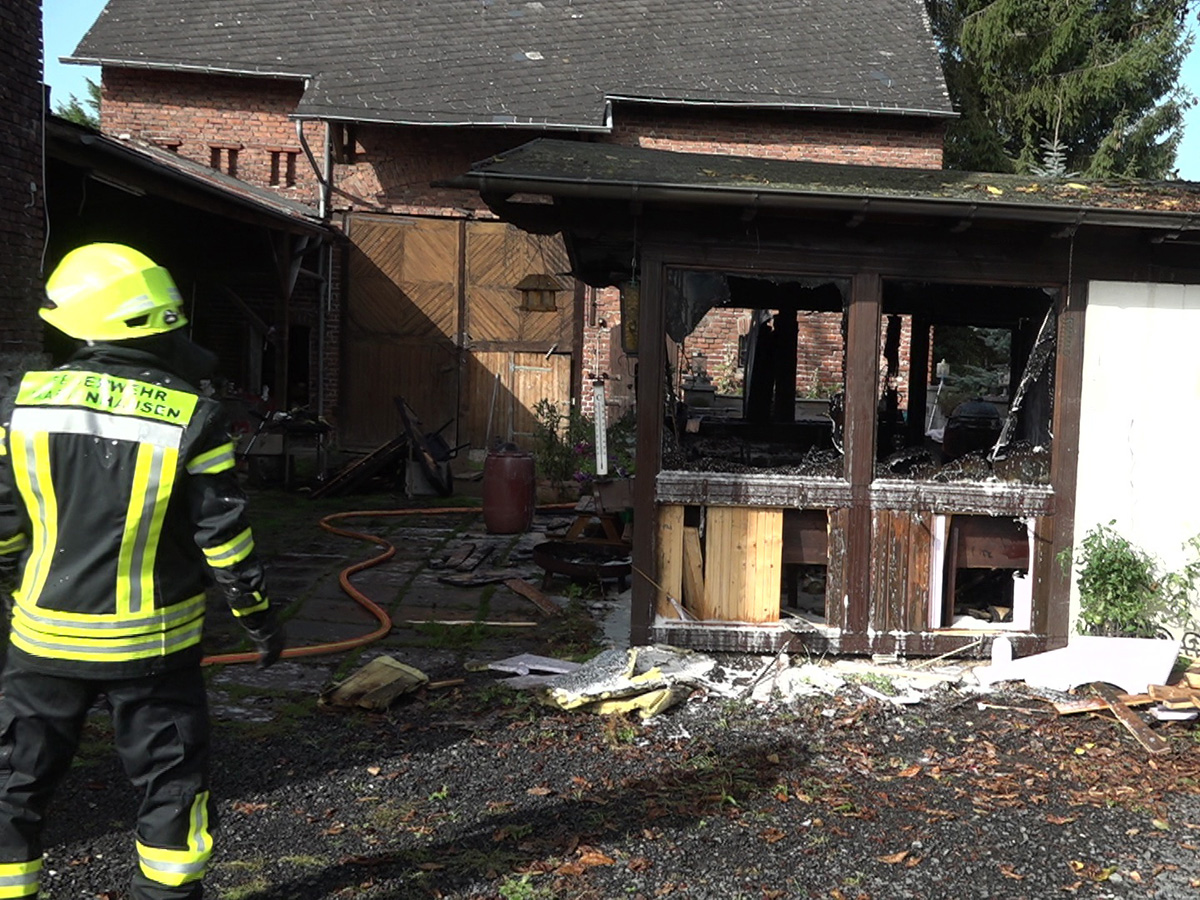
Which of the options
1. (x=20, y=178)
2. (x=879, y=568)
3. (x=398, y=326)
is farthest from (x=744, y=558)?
(x=398, y=326)

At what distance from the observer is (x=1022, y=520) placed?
6809 millimetres

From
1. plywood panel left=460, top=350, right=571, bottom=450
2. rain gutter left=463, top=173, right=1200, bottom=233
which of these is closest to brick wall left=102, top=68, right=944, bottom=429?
plywood panel left=460, top=350, right=571, bottom=450

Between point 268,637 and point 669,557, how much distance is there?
144 inches

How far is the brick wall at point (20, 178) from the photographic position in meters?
7.89

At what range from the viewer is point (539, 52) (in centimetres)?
1683

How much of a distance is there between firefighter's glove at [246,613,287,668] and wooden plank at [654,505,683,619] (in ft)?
11.6

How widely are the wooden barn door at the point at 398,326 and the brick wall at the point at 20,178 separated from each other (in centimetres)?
792

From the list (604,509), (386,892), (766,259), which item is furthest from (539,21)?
(386,892)

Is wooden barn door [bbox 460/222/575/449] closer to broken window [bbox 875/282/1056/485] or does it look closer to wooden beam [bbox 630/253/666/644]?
broken window [bbox 875/282/1056/485]

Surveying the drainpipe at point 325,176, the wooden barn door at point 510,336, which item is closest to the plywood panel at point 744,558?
the wooden barn door at point 510,336

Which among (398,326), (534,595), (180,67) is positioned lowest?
(534,595)

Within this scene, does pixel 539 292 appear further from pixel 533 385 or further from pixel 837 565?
pixel 837 565

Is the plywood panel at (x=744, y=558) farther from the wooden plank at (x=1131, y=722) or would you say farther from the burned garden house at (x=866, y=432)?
the wooden plank at (x=1131, y=722)

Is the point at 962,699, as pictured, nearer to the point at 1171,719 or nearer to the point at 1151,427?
the point at 1171,719
